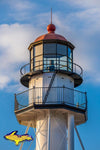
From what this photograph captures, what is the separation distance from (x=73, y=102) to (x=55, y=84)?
2139mm

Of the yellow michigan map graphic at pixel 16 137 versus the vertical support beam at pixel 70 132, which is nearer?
the vertical support beam at pixel 70 132

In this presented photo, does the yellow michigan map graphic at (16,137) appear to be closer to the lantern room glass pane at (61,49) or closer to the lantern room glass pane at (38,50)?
the lantern room glass pane at (38,50)

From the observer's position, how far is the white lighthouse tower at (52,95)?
165ft

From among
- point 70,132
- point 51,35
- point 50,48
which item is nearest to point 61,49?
point 50,48

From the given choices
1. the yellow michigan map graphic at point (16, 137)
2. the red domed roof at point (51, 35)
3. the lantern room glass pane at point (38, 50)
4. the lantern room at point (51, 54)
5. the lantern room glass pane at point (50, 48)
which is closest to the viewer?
the yellow michigan map graphic at point (16, 137)

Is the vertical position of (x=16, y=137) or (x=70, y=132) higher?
(x=70, y=132)

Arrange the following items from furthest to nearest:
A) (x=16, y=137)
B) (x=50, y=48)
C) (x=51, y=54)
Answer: (x=50, y=48)
(x=51, y=54)
(x=16, y=137)

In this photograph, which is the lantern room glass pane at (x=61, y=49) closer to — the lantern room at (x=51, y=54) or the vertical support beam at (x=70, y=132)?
the lantern room at (x=51, y=54)

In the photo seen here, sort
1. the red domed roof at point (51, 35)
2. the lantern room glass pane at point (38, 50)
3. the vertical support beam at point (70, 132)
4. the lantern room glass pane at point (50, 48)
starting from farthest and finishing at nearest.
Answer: the red domed roof at point (51, 35) < the lantern room glass pane at point (38, 50) < the lantern room glass pane at point (50, 48) < the vertical support beam at point (70, 132)

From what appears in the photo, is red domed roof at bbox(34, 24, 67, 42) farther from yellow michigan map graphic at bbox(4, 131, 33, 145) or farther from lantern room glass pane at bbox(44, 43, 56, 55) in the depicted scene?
yellow michigan map graphic at bbox(4, 131, 33, 145)

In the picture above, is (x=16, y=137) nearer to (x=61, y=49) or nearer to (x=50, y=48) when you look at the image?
(x=50, y=48)

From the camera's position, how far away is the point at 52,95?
50.9m

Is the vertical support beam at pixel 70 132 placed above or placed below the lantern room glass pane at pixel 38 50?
below

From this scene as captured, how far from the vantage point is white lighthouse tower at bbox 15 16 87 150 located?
50438 millimetres
